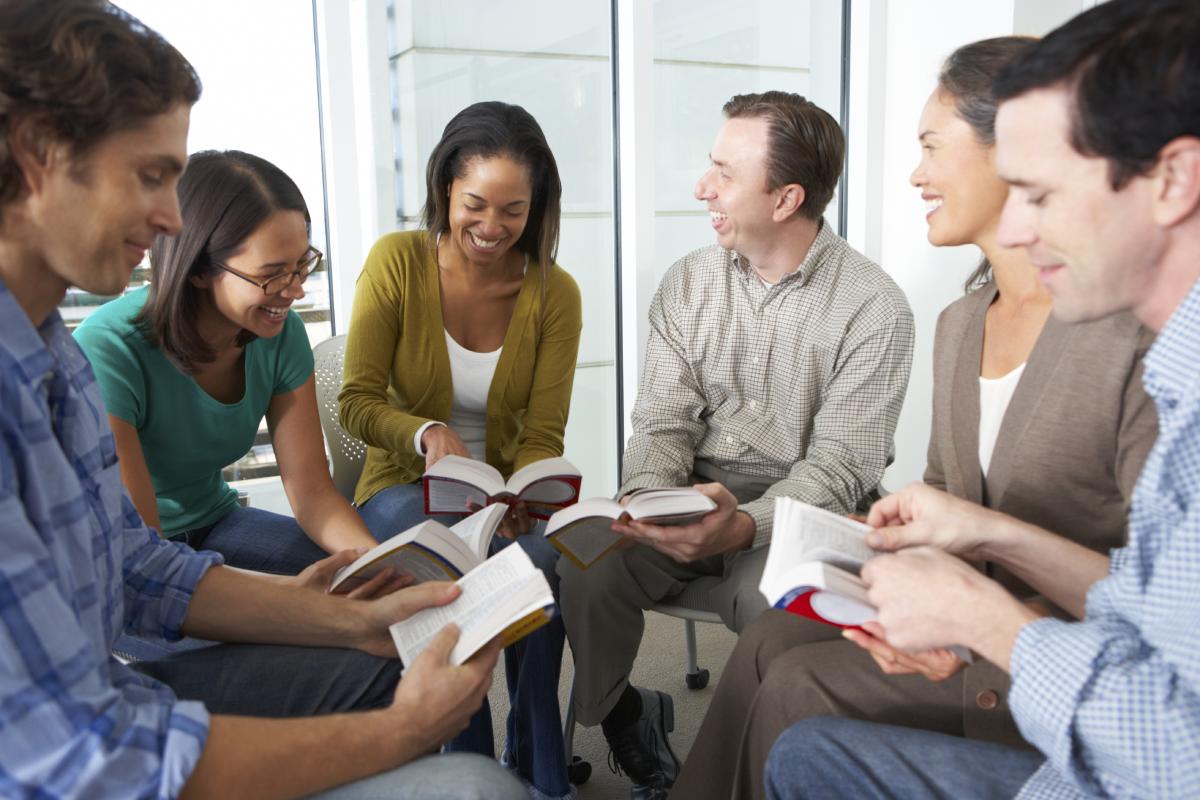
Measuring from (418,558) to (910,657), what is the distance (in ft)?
2.29

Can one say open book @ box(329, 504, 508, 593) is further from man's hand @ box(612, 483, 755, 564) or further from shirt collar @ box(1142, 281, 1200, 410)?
shirt collar @ box(1142, 281, 1200, 410)

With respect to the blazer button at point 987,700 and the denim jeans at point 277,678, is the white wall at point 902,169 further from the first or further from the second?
the denim jeans at point 277,678

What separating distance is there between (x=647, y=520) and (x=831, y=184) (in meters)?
0.99

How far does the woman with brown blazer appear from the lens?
1.36 metres

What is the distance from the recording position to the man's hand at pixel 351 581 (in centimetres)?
150

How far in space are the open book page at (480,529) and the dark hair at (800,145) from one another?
1.00m

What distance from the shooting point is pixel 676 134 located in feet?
10.8

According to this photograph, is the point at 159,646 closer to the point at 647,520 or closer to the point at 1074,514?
the point at 647,520

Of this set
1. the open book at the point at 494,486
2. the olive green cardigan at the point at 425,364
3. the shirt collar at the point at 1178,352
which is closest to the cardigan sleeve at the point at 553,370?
the olive green cardigan at the point at 425,364

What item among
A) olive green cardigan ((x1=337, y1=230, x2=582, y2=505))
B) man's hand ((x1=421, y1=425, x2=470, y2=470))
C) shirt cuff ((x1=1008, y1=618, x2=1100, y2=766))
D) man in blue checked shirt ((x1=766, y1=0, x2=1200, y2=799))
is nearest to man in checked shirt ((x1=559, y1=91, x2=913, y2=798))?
olive green cardigan ((x1=337, y1=230, x2=582, y2=505))

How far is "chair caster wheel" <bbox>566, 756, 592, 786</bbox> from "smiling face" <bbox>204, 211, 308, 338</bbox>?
1108mm

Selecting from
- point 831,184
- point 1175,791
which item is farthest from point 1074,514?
point 831,184

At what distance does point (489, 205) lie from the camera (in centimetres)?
217

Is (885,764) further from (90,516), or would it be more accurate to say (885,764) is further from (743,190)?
(743,190)
